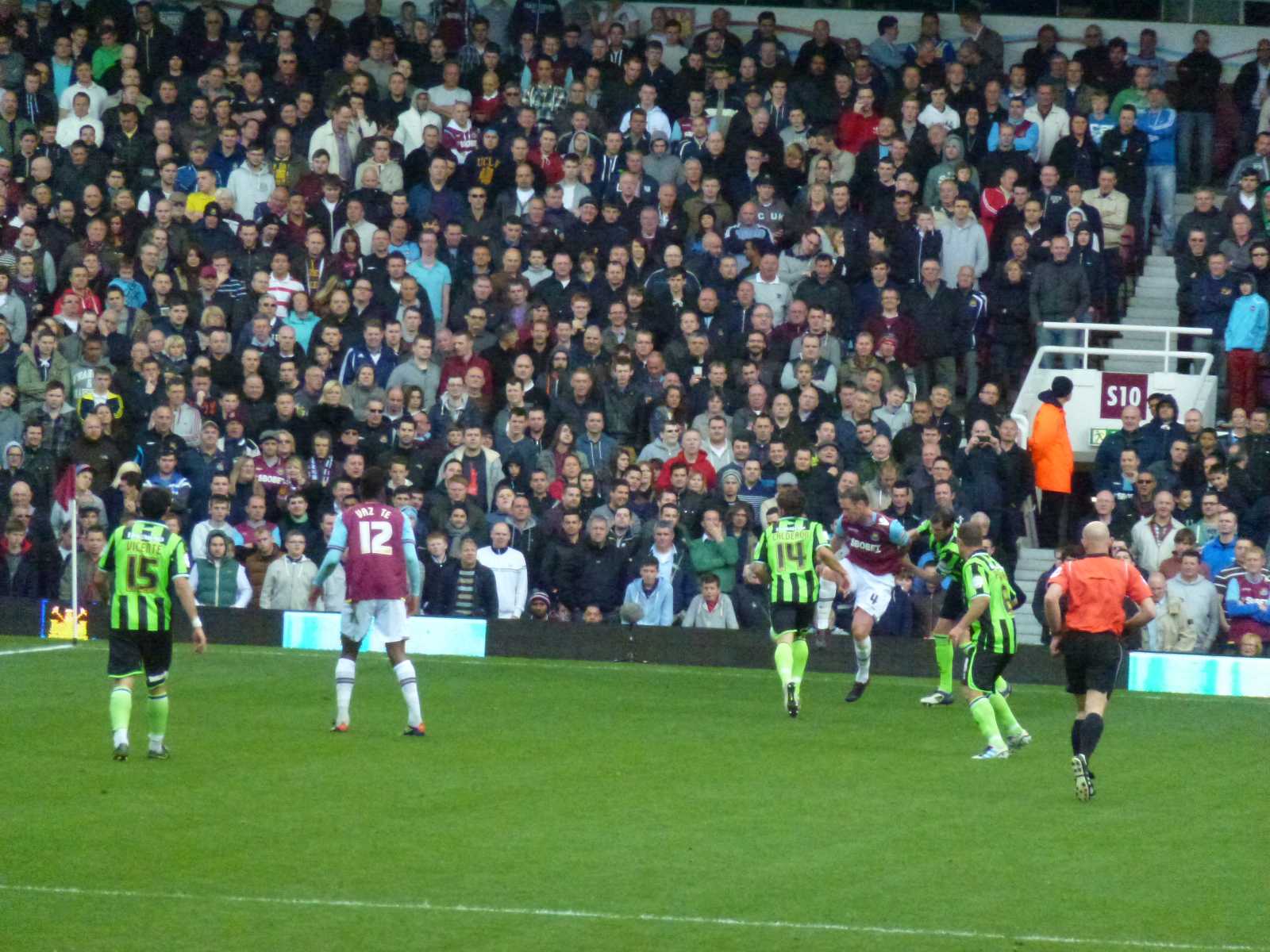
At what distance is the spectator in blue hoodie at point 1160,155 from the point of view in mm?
25500

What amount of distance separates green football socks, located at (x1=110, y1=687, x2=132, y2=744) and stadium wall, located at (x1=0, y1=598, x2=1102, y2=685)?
746 cm

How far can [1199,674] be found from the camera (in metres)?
20.0

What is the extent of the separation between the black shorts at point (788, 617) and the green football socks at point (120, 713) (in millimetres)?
5638

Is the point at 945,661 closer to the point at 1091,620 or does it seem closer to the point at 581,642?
the point at 581,642

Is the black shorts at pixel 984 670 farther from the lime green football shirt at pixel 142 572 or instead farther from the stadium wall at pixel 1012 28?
the stadium wall at pixel 1012 28

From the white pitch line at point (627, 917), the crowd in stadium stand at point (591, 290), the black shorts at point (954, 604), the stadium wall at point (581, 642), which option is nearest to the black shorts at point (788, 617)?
the black shorts at point (954, 604)

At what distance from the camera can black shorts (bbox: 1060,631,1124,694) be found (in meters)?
13.2

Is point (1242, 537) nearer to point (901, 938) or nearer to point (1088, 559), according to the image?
point (1088, 559)

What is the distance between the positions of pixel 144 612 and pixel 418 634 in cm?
784

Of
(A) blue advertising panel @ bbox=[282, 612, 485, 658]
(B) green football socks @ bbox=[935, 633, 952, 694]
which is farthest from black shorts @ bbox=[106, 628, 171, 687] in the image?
(A) blue advertising panel @ bbox=[282, 612, 485, 658]

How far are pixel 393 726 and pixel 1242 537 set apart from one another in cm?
934

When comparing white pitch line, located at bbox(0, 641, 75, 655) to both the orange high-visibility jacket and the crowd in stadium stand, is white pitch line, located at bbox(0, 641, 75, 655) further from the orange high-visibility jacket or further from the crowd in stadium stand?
the orange high-visibility jacket

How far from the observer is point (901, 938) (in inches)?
373

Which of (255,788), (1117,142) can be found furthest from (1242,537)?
(255,788)
